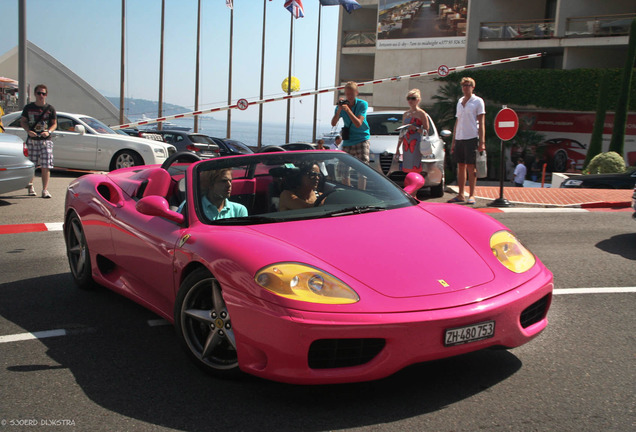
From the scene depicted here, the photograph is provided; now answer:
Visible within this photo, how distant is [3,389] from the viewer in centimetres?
330

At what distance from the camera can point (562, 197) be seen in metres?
11.8

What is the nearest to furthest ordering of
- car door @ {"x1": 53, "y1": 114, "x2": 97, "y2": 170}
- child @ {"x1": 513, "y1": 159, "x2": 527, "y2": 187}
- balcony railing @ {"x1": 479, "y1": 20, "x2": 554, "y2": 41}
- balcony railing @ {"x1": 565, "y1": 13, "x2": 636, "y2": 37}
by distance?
1. car door @ {"x1": 53, "y1": 114, "x2": 97, "y2": 170}
2. child @ {"x1": 513, "y1": 159, "x2": 527, "y2": 187}
3. balcony railing @ {"x1": 565, "y1": 13, "x2": 636, "y2": 37}
4. balcony railing @ {"x1": 479, "y1": 20, "x2": 554, "y2": 41}

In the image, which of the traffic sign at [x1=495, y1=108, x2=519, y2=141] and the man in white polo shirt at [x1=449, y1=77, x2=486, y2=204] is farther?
the traffic sign at [x1=495, y1=108, x2=519, y2=141]

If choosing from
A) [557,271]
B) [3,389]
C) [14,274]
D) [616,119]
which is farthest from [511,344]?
[616,119]

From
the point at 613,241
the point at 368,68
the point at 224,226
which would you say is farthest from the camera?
the point at 368,68

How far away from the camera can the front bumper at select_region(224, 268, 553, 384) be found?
2.90 m

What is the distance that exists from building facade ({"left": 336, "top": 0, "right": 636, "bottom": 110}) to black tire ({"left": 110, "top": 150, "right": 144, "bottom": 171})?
28.0 meters

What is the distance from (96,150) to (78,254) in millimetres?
9807

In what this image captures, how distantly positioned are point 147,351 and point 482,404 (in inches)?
75.8

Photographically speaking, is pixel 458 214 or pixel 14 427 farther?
pixel 458 214

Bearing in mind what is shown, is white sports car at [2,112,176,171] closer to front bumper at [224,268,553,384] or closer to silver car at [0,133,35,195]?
silver car at [0,133,35,195]

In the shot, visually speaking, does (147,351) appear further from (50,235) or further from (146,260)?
(50,235)

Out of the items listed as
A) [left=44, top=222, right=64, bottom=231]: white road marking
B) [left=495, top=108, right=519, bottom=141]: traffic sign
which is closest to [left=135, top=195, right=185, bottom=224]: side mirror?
[left=44, top=222, right=64, bottom=231]: white road marking

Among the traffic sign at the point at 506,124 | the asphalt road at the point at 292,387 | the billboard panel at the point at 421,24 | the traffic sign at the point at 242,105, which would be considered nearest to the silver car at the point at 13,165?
the asphalt road at the point at 292,387
